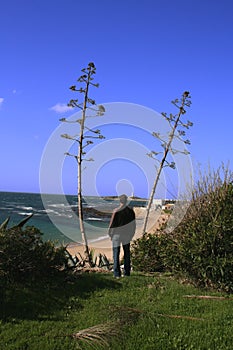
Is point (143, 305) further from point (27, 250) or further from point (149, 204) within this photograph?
point (149, 204)

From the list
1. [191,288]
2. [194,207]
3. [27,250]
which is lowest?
[191,288]

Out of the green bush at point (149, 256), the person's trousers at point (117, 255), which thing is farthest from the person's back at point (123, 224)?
the green bush at point (149, 256)

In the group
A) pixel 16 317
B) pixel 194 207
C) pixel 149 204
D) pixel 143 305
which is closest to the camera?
pixel 16 317

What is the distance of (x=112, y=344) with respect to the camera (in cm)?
482

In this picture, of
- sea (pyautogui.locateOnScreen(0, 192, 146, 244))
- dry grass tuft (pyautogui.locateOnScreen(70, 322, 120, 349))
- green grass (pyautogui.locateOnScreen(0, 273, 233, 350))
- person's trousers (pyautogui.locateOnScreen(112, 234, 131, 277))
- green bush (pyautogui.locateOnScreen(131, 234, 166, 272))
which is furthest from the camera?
sea (pyautogui.locateOnScreen(0, 192, 146, 244))

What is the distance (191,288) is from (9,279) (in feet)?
12.9

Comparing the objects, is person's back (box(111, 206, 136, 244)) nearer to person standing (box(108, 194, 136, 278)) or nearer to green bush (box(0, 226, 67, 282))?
person standing (box(108, 194, 136, 278))

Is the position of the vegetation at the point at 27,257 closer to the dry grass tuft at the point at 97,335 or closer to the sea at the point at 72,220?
the sea at the point at 72,220

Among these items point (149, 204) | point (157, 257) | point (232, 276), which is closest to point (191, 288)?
point (232, 276)

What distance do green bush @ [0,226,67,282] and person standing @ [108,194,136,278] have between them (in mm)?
1506

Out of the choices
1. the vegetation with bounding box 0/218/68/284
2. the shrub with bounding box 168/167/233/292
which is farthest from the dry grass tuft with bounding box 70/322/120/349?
the shrub with bounding box 168/167/233/292

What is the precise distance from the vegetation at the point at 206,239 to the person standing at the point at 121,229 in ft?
3.43

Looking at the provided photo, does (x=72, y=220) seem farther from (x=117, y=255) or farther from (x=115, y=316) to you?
(x=115, y=316)

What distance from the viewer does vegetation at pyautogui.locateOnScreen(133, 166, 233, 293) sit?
8.12m
